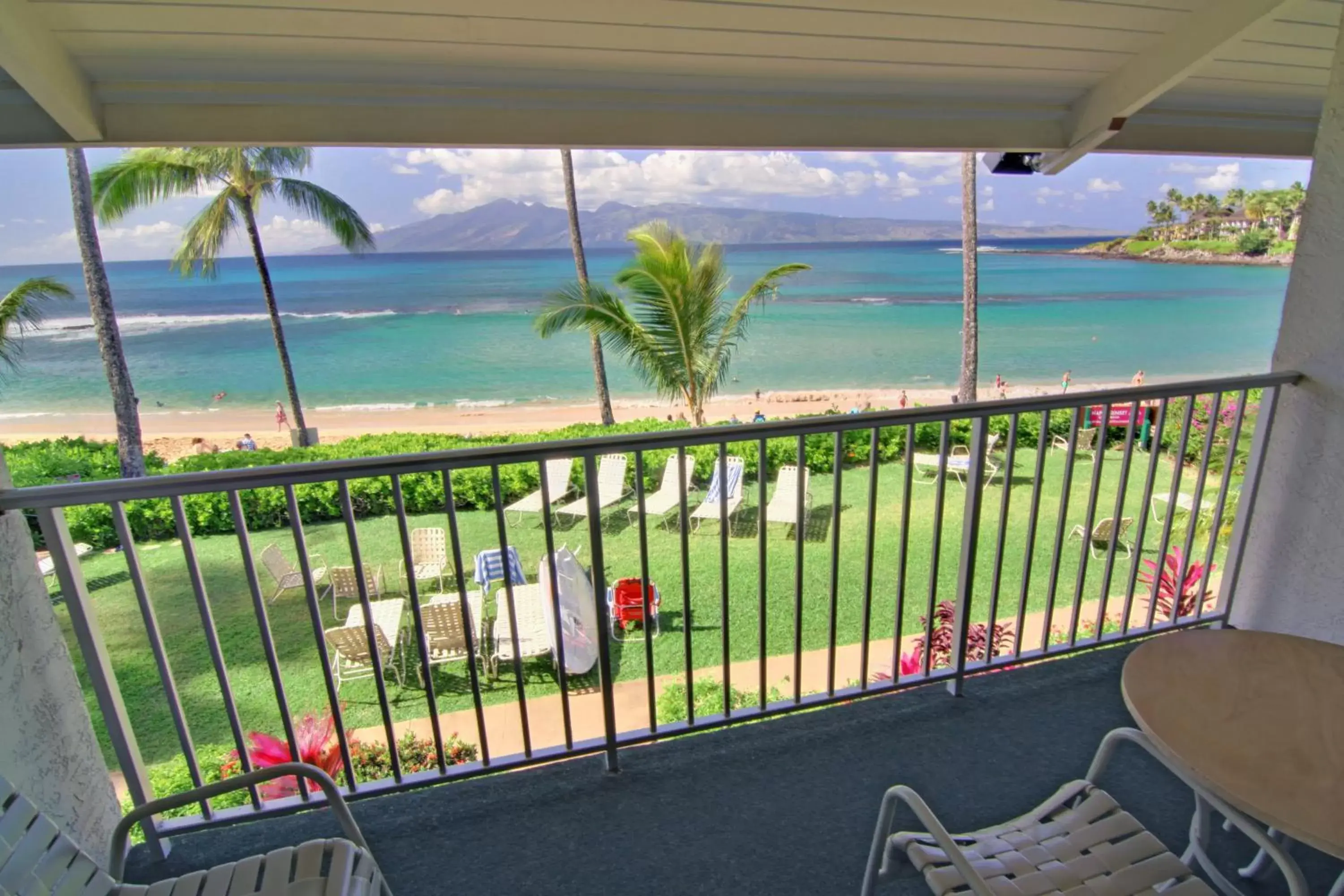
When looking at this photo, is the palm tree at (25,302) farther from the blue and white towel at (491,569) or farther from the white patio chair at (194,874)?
the white patio chair at (194,874)

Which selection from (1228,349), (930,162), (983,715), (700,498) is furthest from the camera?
(930,162)

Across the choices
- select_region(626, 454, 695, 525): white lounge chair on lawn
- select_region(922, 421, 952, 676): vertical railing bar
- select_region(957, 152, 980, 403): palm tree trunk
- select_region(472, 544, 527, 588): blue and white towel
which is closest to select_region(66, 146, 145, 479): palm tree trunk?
select_region(472, 544, 527, 588): blue and white towel

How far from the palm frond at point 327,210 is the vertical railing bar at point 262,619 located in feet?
45.4

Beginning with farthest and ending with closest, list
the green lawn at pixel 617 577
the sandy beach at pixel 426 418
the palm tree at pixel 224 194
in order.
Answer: the sandy beach at pixel 426 418 → the palm tree at pixel 224 194 → the green lawn at pixel 617 577

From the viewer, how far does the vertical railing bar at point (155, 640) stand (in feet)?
5.42

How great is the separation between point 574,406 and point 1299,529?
20.4 meters

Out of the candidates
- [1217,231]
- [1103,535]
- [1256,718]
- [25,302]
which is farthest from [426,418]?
[1217,231]

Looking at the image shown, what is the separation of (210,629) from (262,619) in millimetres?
126

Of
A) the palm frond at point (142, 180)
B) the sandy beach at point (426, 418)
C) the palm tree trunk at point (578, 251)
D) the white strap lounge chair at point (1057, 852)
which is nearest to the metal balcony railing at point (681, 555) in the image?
the white strap lounge chair at point (1057, 852)

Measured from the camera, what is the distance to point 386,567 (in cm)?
938

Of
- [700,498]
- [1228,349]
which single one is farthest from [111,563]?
[1228,349]

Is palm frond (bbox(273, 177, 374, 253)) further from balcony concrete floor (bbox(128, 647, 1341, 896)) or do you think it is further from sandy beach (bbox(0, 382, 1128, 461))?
balcony concrete floor (bbox(128, 647, 1341, 896))

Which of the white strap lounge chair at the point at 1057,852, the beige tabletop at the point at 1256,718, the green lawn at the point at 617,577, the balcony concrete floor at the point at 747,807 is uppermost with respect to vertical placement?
the beige tabletop at the point at 1256,718

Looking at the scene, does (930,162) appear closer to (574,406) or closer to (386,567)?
(574,406)
